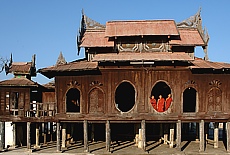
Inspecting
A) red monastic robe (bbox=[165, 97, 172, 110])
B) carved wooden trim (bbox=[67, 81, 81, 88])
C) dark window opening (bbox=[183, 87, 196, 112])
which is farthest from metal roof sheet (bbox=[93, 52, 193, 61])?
dark window opening (bbox=[183, 87, 196, 112])

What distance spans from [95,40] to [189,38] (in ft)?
25.9

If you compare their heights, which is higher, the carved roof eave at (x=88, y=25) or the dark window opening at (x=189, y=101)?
the carved roof eave at (x=88, y=25)

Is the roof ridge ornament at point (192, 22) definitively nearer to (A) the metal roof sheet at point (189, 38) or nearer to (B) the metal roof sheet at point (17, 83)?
(A) the metal roof sheet at point (189, 38)

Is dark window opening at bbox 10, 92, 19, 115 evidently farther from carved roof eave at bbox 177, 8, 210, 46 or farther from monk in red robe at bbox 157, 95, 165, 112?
carved roof eave at bbox 177, 8, 210, 46

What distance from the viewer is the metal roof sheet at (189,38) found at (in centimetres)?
2693

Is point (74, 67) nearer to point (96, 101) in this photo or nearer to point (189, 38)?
point (96, 101)

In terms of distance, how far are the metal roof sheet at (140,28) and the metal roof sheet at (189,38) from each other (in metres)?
0.92

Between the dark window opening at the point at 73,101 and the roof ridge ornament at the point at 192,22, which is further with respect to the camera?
the dark window opening at the point at 73,101

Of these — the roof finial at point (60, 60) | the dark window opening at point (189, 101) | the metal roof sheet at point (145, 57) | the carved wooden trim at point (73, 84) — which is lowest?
the dark window opening at point (189, 101)

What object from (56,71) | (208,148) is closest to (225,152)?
(208,148)

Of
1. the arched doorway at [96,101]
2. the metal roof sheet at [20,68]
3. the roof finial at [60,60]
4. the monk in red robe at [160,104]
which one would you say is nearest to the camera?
the monk in red robe at [160,104]

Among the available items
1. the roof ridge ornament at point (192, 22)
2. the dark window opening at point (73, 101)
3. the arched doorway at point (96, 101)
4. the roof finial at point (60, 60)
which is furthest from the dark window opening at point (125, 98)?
the roof finial at point (60, 60)

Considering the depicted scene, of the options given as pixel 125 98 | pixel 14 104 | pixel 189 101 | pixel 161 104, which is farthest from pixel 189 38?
pixel 14 104

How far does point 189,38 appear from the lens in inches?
1090
